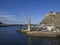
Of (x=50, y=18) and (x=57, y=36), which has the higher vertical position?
(x=50, y=18)

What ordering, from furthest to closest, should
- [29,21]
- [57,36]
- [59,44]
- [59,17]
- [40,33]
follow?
[59,17] → [29,21] → [40,33] → [57,36] → [59,44]

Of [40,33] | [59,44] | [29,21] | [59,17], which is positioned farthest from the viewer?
[59,17]

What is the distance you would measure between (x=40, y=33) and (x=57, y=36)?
733cm

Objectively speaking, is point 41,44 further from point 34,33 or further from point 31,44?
point 34,33

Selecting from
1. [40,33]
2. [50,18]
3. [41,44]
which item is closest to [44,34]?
[40,33]

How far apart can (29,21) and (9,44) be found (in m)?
29.4

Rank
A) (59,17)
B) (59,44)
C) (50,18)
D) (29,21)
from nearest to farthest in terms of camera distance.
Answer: (59,44) < (29,21) < (59,17) < (50,18)

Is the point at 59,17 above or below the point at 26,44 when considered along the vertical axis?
above

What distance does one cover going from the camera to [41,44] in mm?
42375

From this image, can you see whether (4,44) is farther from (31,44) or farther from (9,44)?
(31,44)

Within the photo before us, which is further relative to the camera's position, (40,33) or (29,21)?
(29,21)

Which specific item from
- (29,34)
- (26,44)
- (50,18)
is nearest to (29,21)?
(29,34)

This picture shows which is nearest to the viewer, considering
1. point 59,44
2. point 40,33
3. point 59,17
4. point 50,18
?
point 59,44

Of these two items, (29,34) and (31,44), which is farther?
(29,34)
